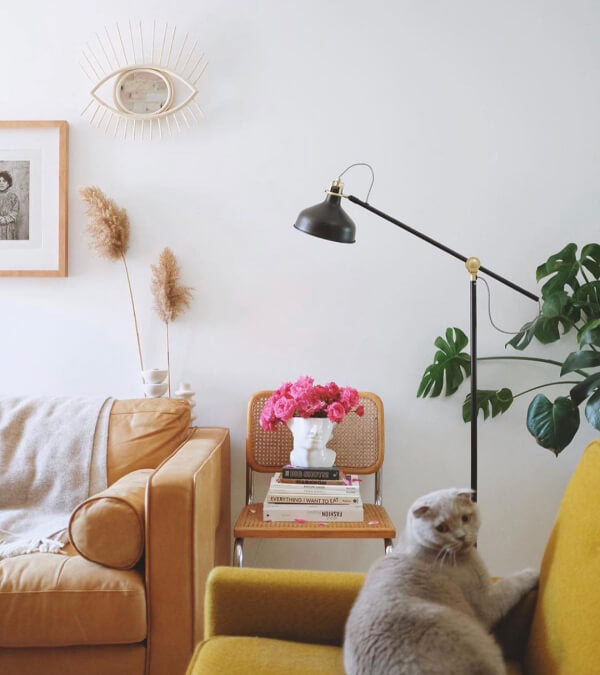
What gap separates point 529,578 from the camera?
124 cm

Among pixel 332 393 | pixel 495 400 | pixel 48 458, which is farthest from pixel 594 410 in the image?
pixel 48 458

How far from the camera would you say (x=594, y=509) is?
1096mm

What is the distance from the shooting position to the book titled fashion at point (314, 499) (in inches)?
80.2

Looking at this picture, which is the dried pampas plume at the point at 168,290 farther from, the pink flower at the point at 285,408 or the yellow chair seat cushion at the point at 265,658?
the yellow chair seat cushion at the point at 265,658

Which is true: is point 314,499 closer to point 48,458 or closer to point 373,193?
point 48,458

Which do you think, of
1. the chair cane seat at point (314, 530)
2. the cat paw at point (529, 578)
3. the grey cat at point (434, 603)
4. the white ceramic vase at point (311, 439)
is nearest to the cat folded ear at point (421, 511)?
the grey cat at point (434, 603)

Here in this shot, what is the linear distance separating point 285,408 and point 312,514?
1.12ft

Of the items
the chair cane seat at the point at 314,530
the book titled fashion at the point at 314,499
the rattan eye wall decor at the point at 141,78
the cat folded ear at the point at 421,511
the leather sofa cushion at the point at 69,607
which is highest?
the rattan eye wall decor at the point at 141,78

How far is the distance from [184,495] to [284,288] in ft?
3.79

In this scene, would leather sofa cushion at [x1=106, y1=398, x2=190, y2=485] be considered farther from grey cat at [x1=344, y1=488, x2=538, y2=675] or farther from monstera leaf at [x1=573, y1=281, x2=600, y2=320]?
monstera leaf at [x1=573, y1=281, x2=600, y2=320]

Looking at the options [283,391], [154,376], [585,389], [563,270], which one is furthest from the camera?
[154,376]

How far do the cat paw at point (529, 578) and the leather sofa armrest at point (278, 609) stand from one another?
1.14ft

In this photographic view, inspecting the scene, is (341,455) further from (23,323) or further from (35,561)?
(23,323)

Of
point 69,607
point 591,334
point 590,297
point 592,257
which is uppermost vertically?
point 592,257
